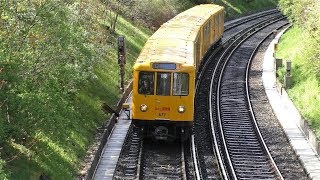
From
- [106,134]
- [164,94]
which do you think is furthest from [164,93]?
[106,134]

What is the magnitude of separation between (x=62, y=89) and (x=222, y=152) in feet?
19.0

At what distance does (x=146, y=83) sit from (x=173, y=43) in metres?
2.96

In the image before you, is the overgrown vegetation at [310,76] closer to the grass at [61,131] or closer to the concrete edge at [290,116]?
the concrete edge at [290,116]

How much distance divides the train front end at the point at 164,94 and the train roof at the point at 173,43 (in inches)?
11.3

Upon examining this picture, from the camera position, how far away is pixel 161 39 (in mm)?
21516

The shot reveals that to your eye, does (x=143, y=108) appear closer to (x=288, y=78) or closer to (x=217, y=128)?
(x=217, y=128)

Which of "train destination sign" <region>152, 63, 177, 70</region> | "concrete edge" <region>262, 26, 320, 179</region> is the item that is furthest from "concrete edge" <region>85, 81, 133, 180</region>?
"concrete edge" <region>262, 26, 320, 179</region>

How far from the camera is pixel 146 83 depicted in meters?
18.4

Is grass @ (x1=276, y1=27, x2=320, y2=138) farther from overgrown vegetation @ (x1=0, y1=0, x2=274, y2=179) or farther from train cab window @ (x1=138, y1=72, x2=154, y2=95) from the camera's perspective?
overgrown vegetation @ (x1=0, y1=0, x2=274, y2=179)

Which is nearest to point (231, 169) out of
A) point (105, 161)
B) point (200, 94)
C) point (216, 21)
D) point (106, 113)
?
point (105, 161)

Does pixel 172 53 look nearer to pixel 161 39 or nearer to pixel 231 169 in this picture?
pixel 161 39

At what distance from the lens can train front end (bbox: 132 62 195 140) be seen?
18266 millimetres

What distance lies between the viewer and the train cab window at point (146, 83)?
1838 centimetres

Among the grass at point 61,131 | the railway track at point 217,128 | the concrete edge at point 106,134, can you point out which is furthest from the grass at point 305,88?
the grass at point 61,131
